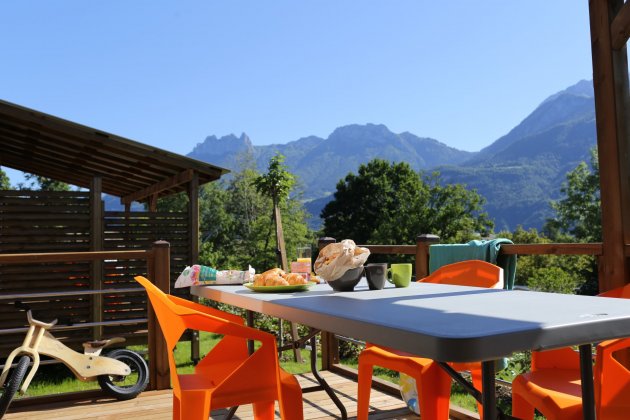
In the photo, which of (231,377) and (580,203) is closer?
(231,377)

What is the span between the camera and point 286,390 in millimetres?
2004

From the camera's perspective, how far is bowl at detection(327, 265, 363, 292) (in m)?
2.11

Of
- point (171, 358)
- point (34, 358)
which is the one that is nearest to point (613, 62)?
point (171, 358)

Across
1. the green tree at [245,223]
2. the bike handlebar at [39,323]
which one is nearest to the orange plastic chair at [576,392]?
the bike handlebar at [39,323]

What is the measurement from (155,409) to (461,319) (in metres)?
2.86

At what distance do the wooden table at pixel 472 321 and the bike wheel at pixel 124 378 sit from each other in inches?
93.5

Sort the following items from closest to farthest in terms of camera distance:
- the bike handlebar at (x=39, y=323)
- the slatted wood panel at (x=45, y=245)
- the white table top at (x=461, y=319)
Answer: the white table top at (x=461, y=319) < the bike handlebar at (x=39, y=323) < the slatted wood panel at (x=45, y=245)

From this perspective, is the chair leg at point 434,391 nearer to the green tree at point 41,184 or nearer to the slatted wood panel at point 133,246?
the slatted wood panel at point 133,246

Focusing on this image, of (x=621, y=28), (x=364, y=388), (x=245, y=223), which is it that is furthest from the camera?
(x=245, y=223)

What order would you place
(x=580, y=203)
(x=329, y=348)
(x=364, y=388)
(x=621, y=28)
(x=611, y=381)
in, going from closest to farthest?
(x=611, y=381) → (x=364, y=388) → (x=621, y=28) → (x=329, y=348) → (x=580, y=203)

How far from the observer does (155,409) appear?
11.7ft

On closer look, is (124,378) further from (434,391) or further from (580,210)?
(580,210)

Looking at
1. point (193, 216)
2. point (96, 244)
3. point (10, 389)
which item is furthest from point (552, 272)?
point (10, 389)

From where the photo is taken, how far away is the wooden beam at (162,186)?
8.01 meters
